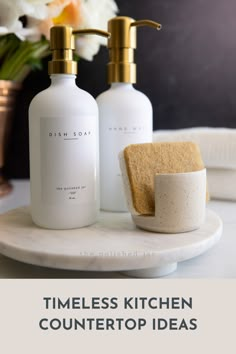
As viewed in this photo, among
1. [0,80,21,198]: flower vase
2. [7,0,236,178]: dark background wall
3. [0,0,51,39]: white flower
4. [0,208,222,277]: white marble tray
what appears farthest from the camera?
[7,0,236,178]: dark background wall

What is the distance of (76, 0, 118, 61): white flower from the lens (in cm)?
69

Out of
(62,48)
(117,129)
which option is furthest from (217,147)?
(62,48)

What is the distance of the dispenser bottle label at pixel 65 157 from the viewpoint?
444mm

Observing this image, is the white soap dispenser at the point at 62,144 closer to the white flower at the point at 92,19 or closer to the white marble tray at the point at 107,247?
the white marble tray at the point at 107,247

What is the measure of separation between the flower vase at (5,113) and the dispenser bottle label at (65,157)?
0.33 m

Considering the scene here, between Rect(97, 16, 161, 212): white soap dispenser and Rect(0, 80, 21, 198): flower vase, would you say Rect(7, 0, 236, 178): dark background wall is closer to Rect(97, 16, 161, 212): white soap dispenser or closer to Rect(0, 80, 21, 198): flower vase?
Rect(0, 80, 21, 198): flower vase

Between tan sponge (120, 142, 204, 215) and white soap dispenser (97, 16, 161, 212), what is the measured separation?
0.20ft

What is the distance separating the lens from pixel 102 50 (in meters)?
0.89

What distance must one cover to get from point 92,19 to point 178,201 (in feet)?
1.31

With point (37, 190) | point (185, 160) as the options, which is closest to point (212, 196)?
point (185, 160)

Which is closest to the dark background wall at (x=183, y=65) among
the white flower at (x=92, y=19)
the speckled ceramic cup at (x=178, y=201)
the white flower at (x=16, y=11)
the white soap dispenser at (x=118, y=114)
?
the white flower at (x=92, y=19)

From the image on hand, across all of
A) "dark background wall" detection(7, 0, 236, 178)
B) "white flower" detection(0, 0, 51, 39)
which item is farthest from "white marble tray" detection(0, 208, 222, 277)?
"dark background wall" detection(7, 0, 236, 178)

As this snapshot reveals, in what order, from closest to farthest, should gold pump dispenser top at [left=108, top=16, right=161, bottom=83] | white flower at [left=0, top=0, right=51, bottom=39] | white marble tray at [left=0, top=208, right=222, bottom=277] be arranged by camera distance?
white marble tray at [left=0, top=208, right=222, bottom=277] < gold pump dispenser top at [left=108, top=16, right=161, bottom=83] < white flower at [left=0, top=0, right=51, bottom=39]

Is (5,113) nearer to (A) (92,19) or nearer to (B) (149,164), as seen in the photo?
(A) (92,19)
